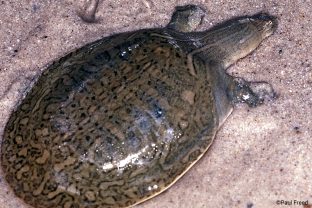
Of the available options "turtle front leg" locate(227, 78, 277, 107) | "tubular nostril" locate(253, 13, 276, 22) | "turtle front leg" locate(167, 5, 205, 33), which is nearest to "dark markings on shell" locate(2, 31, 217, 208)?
"turtle front leg" locate(227, 78, 277, 107)

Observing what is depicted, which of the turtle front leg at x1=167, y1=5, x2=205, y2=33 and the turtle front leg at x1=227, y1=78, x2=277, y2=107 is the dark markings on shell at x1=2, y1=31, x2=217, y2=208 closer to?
the turtle front leg at x1=227, y1=78, x2=277, y2=107

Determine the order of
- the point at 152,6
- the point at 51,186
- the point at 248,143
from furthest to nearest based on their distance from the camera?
1. the point at 152,6
2. the point at 248,143
3. the point at 51,186

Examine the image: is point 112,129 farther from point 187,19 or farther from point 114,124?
point 187,19

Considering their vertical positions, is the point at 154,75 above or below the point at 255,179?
above

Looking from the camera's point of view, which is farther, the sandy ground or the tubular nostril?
the tubular nostril

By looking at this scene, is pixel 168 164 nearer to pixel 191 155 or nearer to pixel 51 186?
pixel 191 155

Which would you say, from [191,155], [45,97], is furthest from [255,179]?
[45,97]

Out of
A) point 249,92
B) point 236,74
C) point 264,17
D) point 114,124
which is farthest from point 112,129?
point 264,17
